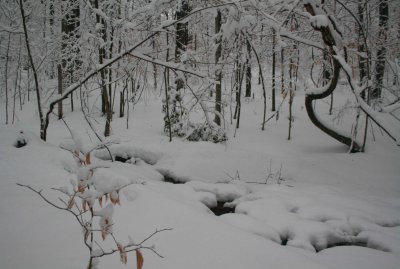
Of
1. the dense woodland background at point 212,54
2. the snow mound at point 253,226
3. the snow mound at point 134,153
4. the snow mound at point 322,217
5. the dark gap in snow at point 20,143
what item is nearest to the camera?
the snow mound at point 253,226

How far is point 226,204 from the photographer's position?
158 inches

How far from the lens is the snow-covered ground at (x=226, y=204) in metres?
1.80

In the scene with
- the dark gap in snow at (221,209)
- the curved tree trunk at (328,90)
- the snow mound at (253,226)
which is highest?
the curved tree trunk at (328,90)

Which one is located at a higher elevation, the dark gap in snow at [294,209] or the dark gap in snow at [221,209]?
the dark gap in snow at [294,209]

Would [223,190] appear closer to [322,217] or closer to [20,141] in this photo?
[322,217]

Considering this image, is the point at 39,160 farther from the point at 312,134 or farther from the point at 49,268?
the point at 312,134

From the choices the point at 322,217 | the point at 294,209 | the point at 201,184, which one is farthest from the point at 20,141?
the point at 322,217

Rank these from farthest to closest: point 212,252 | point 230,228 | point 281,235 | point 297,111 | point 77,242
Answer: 1. point 297,111
2. point 281,235
3. point 230,228
4. point 212,252
5. point 77,242

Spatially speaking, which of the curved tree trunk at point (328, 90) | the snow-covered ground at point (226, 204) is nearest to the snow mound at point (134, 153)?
the snow-covered ground at point (226, 204)

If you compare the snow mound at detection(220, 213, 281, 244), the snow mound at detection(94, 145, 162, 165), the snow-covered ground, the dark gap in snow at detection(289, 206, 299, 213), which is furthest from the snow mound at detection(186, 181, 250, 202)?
the snow mound at detection(94, 145, 162, 165)

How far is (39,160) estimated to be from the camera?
312 centimetres

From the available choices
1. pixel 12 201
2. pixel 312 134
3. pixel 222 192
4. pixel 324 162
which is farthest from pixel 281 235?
pixel 312 134

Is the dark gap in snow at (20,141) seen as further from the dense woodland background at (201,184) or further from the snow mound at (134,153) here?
the snow mound at (134,153)

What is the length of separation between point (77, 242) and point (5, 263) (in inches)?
14.8
